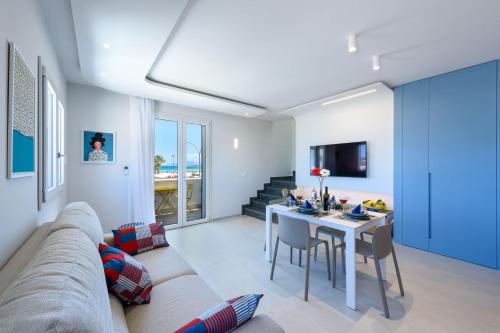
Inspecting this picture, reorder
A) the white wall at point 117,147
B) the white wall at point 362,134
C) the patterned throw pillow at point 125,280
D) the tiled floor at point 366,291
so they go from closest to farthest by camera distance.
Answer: the patterned throw pillow at point 125,280 < the tiled floor at point 366,291 < the white wall at point 117,147 < the white wall at point 362,134

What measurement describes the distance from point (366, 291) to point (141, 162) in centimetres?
378

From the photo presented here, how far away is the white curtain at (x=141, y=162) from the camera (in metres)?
3.68

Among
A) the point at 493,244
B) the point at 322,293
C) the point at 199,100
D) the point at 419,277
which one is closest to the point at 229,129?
the point at 199,100

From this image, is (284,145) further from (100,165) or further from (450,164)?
(100,165)

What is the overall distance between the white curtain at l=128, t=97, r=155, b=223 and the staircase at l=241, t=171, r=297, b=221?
7.67 ft

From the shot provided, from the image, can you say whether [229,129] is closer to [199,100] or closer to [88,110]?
[199,100]

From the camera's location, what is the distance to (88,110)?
3.40m

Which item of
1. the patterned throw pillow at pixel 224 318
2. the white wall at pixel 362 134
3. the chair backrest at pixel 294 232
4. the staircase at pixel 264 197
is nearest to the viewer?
the patterned throw pillow at pixel 224 318

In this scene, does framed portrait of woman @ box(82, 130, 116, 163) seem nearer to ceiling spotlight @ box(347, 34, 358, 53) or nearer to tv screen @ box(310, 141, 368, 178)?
ceiling spotlight @ box(347, 34, 358, 53)

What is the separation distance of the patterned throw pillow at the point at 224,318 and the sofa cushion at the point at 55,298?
32 cm

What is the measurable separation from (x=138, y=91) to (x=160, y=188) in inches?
76.6

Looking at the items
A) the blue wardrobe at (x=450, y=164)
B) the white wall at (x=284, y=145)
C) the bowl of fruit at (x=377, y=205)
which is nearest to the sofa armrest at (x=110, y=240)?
the bowl of fruit at (x=377, y=205)

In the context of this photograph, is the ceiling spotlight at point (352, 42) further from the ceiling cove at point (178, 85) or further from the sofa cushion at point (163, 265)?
the sofa cushion at point (163, 265)

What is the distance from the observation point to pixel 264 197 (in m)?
5.57
